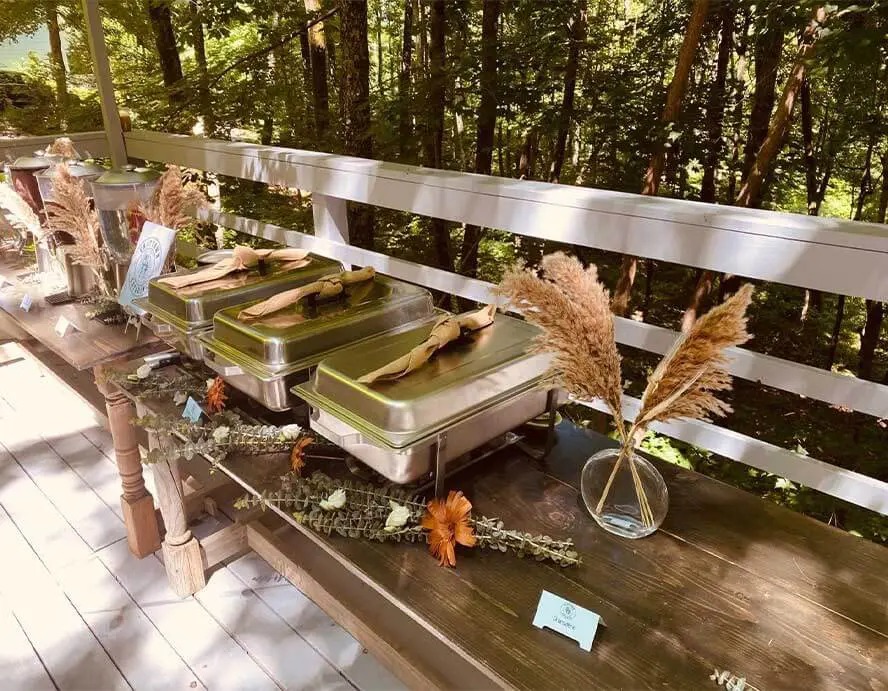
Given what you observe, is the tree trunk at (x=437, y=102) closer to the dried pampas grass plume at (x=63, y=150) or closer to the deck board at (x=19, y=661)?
the dried pampas grass plume at (x=63, y=150)

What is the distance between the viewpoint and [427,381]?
969 mm

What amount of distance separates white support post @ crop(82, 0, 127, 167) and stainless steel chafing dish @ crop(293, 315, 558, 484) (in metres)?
2.47

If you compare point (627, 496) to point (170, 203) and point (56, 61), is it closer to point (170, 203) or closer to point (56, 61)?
point (170, 203)

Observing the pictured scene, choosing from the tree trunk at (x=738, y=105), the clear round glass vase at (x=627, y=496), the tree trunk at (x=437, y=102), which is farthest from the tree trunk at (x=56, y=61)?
the clear round glass vase at (x=627, y=496)

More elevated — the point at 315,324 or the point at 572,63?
the point at 572,63

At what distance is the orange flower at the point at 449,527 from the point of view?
0.90 metres

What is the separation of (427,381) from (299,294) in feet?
1.36

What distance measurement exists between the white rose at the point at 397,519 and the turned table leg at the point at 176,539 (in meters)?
0.91

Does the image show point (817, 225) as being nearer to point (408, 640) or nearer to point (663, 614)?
point (663, 614)

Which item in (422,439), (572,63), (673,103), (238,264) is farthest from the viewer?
(572,63)

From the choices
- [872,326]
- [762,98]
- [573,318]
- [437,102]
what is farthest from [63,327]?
[872,326]

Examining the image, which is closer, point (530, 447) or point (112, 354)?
point (530, 447)

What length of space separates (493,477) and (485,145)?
4.18m

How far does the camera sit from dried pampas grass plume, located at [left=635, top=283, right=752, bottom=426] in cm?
78
